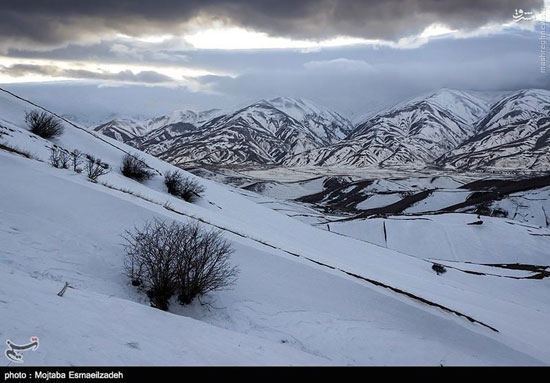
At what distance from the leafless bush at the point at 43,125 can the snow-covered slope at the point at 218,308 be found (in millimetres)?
7170

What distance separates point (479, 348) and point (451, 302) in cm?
329

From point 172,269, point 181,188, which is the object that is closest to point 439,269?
point 181,188

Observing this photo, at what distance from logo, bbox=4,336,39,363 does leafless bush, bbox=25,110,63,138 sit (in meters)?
20.2

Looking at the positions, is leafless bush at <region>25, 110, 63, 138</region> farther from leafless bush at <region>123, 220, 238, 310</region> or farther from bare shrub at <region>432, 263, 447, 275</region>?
bare shrub at <region>432, 263, 447, 275</region>

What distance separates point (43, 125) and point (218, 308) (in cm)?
1911

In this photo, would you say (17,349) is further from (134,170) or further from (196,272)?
(134,170)

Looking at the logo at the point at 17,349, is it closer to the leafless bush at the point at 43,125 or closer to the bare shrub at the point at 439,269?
the bare shrub at the point at 439,269

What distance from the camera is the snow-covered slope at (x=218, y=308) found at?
6.16 m

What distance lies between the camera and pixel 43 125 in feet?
73.4

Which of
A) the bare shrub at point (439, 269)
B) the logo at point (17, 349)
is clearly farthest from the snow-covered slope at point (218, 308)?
the bare shrub at point (439, 269)

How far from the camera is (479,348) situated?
941 cm

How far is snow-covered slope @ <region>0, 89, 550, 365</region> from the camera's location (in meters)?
6.16

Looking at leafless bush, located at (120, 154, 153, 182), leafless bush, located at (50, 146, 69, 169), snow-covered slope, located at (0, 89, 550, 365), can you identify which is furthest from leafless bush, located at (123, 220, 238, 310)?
leafless bush, located at (120, 154, 153, 182)
